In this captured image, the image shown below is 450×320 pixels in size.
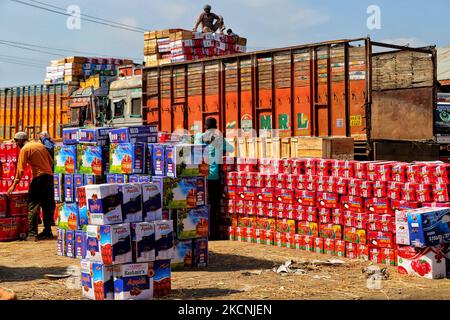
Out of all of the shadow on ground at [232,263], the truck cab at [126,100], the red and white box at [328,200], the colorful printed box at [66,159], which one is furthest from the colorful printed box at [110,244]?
the truck cab at [126,100]

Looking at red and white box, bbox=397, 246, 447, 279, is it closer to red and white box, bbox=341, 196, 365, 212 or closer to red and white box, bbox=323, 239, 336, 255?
red and white box, bbox=341, 196, 365, 212

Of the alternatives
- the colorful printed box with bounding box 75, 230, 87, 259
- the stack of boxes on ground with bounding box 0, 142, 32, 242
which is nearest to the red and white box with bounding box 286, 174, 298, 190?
the colorful printed box with bounding box 75, 230, 87, 259

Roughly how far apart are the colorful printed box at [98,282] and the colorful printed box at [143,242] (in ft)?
1.30

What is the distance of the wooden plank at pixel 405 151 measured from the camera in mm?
14125

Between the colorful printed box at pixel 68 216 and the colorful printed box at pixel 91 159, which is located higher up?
the colorful printed box at pixel 91 159

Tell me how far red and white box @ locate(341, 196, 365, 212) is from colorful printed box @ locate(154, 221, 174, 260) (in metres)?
3.98

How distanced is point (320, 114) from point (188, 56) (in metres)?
6.71

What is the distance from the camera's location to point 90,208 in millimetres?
8211

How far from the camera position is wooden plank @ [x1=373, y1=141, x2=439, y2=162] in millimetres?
14125

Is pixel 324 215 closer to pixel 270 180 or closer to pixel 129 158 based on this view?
pixel 270 180

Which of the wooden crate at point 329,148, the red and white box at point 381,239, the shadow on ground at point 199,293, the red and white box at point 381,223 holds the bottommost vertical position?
the shadow on ground at point 199,293

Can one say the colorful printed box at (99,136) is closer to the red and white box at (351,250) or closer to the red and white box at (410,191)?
the red and white box at (351,250)

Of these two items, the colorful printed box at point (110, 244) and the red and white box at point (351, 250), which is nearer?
the colorful printed box at point (110, 244)
